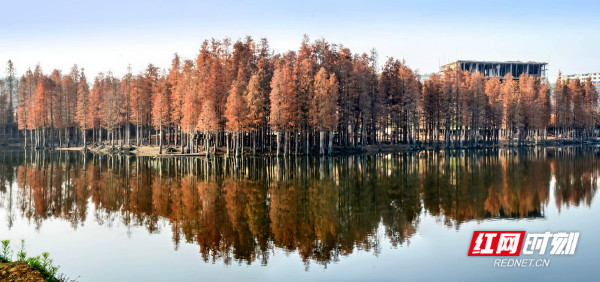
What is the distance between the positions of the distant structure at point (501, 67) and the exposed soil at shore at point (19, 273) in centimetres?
16993

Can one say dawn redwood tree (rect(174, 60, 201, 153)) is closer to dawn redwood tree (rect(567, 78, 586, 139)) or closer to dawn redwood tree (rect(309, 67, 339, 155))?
dawn redwood tree (rect(309, 67, 339, 155))

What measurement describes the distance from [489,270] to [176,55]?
287ft

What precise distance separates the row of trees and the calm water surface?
28.6 m

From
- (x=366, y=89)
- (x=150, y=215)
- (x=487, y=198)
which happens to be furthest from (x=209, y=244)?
(x=366, y=89)

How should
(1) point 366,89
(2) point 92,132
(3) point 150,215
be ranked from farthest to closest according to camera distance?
(2) point 92,132
(1) point 366,89
(3) point 150,215

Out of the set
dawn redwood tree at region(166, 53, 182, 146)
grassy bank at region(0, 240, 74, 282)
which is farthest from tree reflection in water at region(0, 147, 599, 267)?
dawn redwood tree at region(166, 53, 182, 146)

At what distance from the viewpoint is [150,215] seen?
33.3 meters

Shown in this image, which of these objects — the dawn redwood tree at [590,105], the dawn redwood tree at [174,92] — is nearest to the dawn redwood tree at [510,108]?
the dawn redwood tree at [590,105]

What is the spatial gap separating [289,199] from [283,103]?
153ft

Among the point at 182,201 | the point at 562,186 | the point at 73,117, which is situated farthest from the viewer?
the point at 73,117

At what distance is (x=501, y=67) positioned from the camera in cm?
17788

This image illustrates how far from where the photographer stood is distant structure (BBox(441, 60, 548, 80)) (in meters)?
172

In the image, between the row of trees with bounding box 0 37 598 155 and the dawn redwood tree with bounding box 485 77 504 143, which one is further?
the dawn redwood tree with bounding box 485 77 504 143

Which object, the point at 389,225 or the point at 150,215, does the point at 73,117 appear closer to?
the point at 150,215
